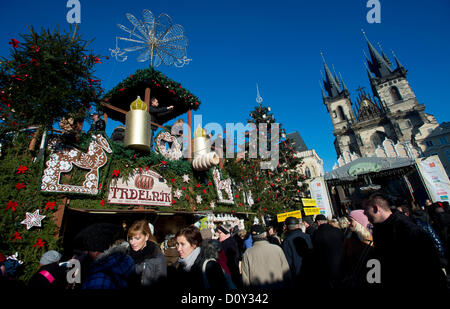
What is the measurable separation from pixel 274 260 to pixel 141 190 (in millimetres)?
4149

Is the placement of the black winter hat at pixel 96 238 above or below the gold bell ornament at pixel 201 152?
below

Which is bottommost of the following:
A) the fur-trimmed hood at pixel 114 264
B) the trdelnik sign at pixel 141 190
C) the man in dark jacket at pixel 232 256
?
the man in dark jacket at pixel 232 256

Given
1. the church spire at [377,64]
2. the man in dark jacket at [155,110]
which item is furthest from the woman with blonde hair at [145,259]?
the church spire at [377,64]

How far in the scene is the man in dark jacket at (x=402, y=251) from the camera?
1.73m

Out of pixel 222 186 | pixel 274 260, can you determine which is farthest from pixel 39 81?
pixel 222 186

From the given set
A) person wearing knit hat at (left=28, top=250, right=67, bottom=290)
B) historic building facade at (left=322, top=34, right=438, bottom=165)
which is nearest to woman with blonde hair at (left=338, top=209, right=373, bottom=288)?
person wearing knit hat at (left=28, top=250, right=67, bottom=290)

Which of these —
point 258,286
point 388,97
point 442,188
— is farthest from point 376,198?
point 388,97

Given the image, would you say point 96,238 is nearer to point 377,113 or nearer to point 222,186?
point 222,186

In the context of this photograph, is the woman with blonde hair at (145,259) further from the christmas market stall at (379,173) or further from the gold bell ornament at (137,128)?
the christmas market stall at (379,173)

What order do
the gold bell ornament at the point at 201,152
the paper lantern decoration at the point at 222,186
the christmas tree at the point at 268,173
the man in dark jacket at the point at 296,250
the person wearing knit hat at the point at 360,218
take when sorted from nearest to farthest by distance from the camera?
the person wearing knit hat at the point at 360,218
the man in dark jacket at the point at 296,250
the gold bell ornament at the point at 201,152
the paper lantern decoration at the point at 222,186
the christmas tree at the point at 268,173

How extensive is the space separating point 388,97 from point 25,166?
71.7m

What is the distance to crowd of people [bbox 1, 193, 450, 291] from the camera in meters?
1.80

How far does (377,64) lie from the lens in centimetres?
5900

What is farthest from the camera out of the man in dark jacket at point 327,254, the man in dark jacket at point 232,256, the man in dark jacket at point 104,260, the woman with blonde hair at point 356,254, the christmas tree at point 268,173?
the christmas tree at point 268,173
